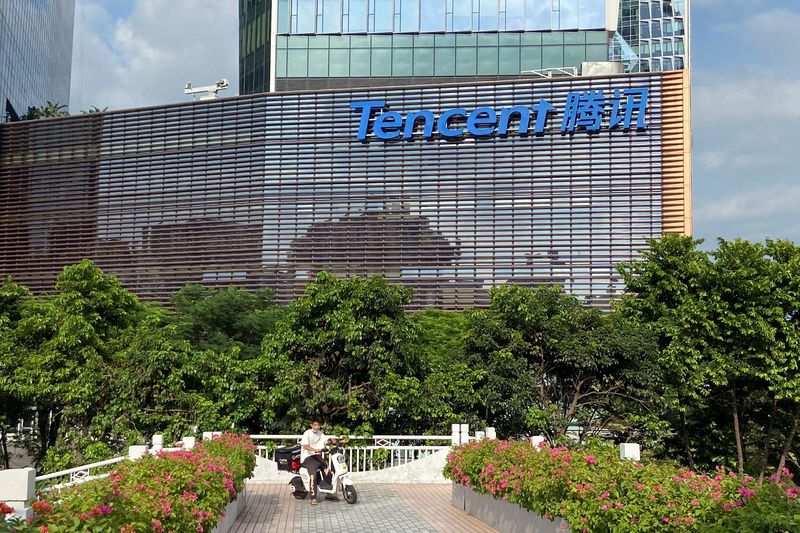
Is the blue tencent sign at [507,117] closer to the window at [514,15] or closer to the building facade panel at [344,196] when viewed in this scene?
the building facade panel at [344,196]

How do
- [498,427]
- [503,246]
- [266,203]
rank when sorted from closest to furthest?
[498,427], [503,246], [266,203]

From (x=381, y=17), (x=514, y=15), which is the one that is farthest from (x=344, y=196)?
(x=514, y=15)

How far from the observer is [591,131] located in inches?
1175

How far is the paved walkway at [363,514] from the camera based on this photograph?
10023mm

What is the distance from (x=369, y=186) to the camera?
31.2m

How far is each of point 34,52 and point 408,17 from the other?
29606mm

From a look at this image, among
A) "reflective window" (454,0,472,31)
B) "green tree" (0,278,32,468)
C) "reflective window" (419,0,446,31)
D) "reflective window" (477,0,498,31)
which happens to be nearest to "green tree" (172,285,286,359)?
"green tree" (0,278,32,468)

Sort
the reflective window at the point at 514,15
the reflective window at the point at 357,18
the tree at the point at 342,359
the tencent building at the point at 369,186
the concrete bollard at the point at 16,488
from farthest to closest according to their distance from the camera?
1. the reflective window at the point at 357,18
2. the reflective window at the point at 514,15
3. the tencent building at the point at 369,186
4. the tree at the point at 342,359
5. the concrete bollard at the point at 16,488

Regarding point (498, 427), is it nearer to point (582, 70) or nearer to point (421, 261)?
point (421, 261)

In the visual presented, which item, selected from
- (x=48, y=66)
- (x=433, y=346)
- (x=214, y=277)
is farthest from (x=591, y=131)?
(x=48, y=66)

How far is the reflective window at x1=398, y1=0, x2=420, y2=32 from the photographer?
137 ft

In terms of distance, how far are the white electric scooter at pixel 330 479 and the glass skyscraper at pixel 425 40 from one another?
103 ft

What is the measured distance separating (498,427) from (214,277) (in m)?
17.4

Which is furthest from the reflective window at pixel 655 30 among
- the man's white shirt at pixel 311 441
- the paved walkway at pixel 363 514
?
the man's white shirt at pixel 311 441
